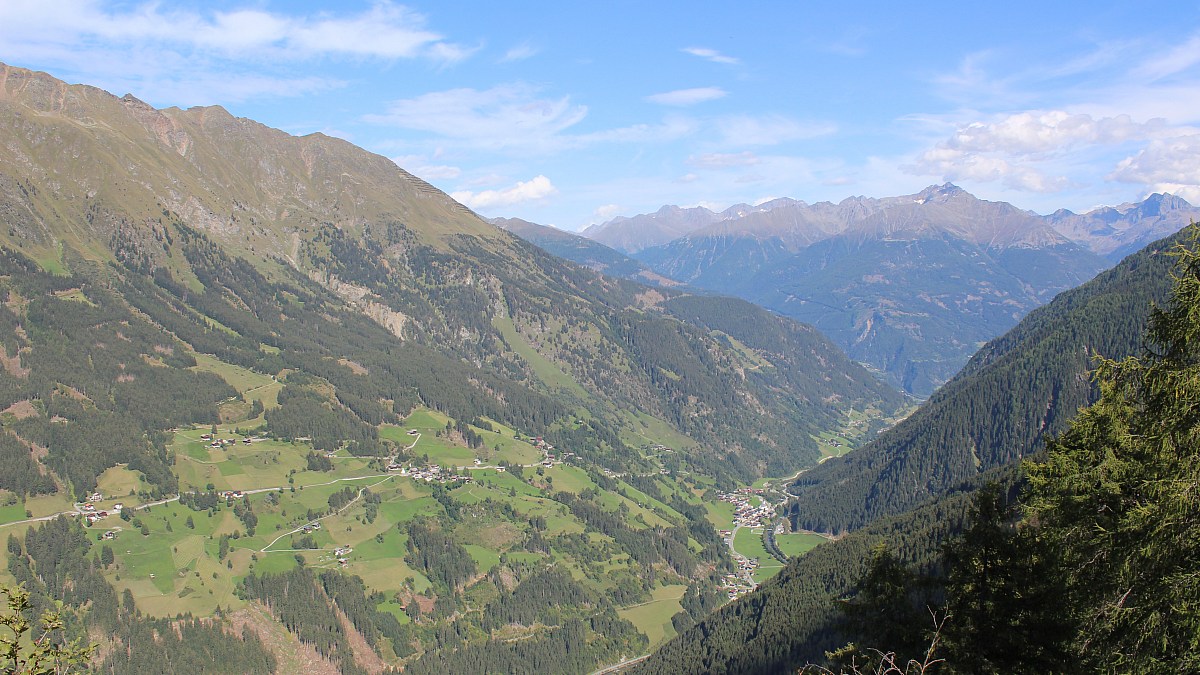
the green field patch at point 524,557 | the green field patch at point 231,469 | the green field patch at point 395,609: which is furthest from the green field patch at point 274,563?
the green field patch at point 524,557

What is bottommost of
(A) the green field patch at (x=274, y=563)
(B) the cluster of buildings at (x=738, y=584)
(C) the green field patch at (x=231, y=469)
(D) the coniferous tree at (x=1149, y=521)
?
(B) the cluster of buildings at (x=738, y=584)

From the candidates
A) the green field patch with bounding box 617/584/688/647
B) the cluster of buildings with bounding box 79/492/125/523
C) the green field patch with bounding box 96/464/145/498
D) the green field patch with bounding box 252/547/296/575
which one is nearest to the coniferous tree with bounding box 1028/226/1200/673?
the green field patch with bounding box 617/584/688/647

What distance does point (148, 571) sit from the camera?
140 m

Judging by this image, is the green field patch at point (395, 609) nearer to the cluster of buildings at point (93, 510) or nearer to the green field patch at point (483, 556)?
the green field patch at point (483, 556)

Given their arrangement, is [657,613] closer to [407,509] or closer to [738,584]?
[738,584]

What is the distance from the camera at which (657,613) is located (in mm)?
171625

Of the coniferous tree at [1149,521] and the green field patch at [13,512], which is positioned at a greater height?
the coniferous tree at [1149,521]

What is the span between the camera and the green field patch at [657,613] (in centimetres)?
16312

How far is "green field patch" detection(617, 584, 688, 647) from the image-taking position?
163 meters

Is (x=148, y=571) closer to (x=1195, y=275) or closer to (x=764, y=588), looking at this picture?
(x=764, y=588)

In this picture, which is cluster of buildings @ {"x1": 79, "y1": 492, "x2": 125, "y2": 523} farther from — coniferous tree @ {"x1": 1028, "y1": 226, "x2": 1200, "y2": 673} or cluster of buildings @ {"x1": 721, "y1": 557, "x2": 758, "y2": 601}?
coniferous tree @ {"x1": 1028, "y1": 226, "x2": 1200, "y2": 673}

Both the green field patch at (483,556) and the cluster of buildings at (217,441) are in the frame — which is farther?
the cluster of buildings at (217,441)

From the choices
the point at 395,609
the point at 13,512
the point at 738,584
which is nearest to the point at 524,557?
the point at 395,609

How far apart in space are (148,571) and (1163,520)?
524ft
